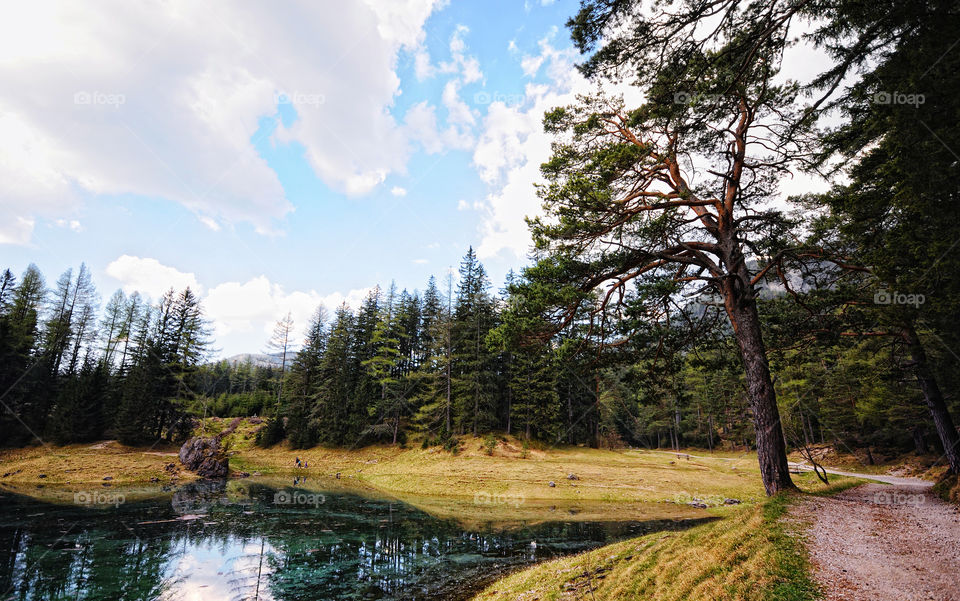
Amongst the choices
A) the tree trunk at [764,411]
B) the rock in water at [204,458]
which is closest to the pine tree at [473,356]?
the rock in water at [204,458]

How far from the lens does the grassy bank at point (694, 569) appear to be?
5027 millimetres

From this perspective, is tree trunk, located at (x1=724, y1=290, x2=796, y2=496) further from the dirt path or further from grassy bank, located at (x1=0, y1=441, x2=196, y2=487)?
grassy bank, located at (x1=0, y1=441, x2=196, y2=487)

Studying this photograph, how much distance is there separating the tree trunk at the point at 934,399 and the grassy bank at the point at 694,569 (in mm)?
9034

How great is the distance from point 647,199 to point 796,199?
4.88m

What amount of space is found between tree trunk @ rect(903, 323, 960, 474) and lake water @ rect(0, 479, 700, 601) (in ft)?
30.8

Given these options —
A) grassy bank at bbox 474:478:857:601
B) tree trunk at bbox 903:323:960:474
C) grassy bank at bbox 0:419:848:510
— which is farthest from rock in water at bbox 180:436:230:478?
tree trunk at bbox 903:323:960:474

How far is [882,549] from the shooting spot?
20.5 feet

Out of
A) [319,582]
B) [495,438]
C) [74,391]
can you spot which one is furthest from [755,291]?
[74,391]

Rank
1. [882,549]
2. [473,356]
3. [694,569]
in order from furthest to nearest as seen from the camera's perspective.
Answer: [473,356] → [882,549] → [694,569]

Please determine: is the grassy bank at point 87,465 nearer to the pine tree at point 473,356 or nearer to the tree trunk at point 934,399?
the pine tree at point 473,356

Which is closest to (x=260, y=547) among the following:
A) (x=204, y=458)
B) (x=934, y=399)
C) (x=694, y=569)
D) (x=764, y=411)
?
(x=694, y=569)

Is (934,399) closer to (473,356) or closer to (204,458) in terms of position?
(473,356)

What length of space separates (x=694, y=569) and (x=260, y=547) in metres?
14.0

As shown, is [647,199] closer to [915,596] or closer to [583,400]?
[915,596]
